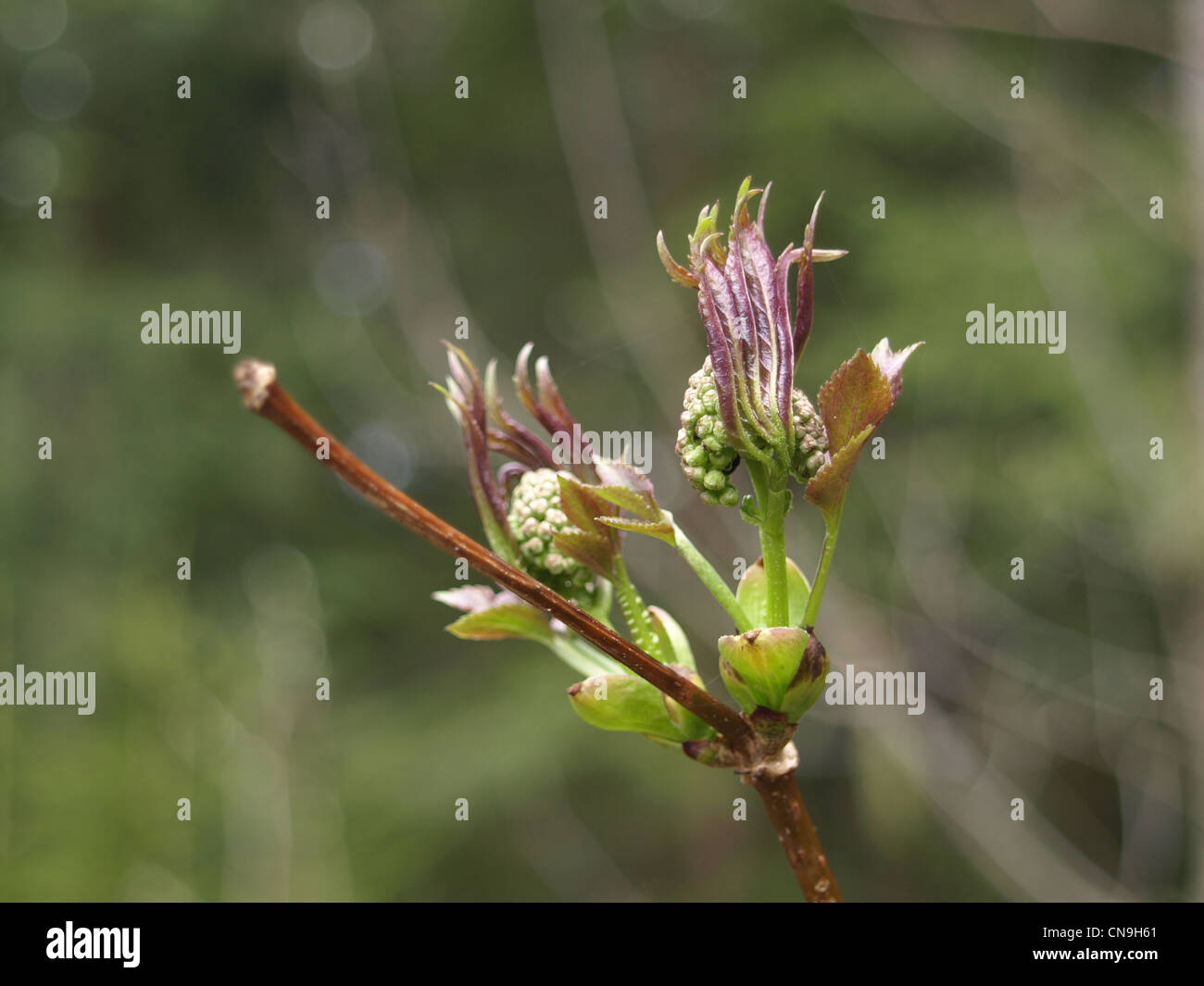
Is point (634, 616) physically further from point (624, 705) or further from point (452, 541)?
point (452, 541)

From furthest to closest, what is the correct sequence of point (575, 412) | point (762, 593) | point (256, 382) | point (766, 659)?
point (575, 412) → point (762, 593) → point (766, 659) → point (256, 382)

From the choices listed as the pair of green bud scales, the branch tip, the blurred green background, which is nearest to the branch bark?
the branch tip

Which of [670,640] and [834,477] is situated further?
[670,640]

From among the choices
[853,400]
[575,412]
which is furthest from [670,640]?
[575,412]

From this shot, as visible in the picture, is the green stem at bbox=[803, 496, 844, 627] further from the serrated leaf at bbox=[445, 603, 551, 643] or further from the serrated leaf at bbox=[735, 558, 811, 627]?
the serrated leaf at bbox=[445, 603, 551, 643]

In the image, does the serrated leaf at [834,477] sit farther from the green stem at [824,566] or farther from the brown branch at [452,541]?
the brown branch at [452,541]
